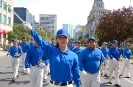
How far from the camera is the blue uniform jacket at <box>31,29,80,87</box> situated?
378cm

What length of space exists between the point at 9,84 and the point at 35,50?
2998mm

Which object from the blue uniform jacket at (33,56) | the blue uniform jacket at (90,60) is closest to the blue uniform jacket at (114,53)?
the blue uniform jacket at (90,60)

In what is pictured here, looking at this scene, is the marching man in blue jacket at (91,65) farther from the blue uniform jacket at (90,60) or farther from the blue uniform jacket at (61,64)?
the blue uniform jacket at (61,64)

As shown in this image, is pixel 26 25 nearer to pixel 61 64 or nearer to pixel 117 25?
pixel 61 64

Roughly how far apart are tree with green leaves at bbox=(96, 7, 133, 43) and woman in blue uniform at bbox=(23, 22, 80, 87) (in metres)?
25.1

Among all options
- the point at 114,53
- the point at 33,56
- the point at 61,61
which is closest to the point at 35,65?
the point at 33,56

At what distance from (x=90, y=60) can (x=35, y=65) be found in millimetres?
1956

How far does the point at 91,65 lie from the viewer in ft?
19.0

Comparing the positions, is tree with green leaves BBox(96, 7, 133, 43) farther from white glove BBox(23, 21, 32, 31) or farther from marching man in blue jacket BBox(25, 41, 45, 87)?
white glove BBox(23, 21, 32, 31)

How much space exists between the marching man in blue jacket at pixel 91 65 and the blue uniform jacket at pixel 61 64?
1677 millimetres

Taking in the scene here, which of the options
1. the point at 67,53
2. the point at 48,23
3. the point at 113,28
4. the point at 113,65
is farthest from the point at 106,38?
the point at 48,23

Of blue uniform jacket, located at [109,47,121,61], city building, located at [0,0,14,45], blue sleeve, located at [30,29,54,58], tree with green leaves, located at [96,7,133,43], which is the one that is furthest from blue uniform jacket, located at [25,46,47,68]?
city building, located at [0,0,14,45]

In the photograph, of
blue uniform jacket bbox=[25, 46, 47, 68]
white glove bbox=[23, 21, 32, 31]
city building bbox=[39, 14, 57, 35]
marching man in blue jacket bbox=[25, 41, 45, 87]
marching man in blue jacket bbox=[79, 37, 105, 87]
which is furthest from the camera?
city building bbox=[39, 14, 57, 35]

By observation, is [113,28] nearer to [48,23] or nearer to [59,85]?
[59,85]
